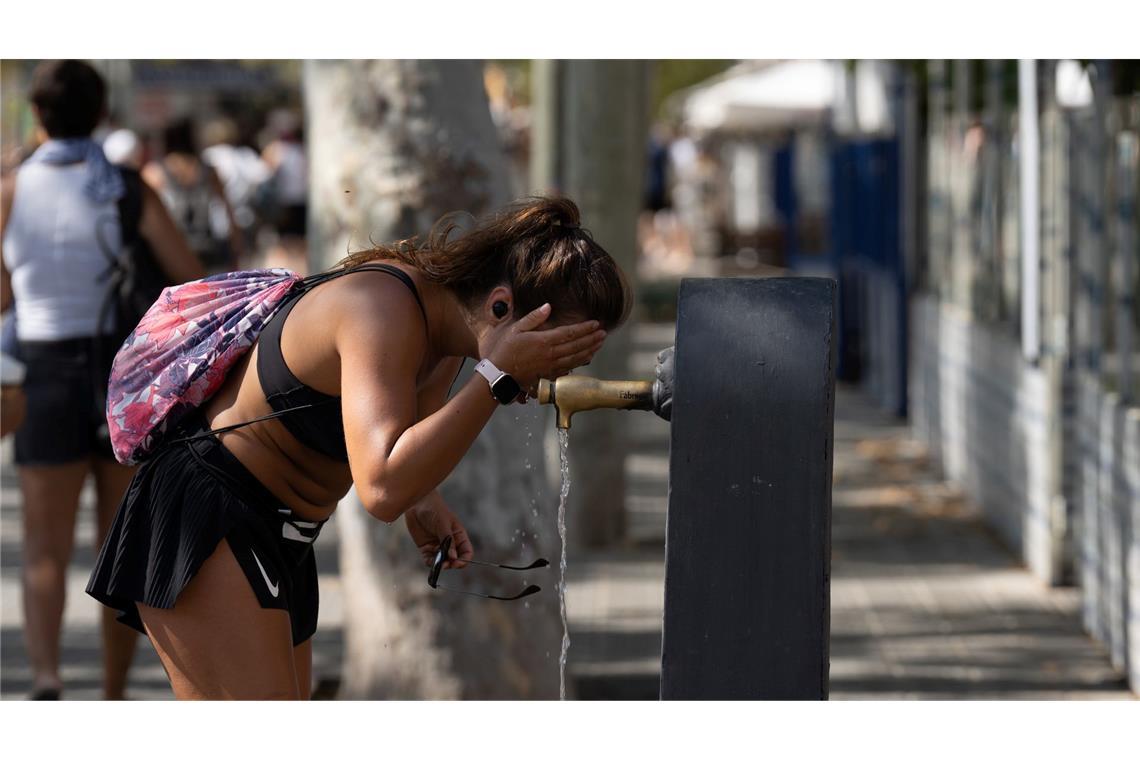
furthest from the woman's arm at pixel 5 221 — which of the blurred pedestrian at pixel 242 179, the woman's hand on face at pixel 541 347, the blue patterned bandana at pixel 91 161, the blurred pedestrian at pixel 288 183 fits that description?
the blurred pedestrian at pixel 242 179

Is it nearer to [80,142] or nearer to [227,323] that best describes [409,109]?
[80,142]

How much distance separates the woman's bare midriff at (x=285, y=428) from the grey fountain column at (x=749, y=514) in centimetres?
72

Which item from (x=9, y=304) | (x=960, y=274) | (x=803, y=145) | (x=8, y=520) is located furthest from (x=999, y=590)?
(x=803, y=145)

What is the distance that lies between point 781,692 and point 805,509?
271mm

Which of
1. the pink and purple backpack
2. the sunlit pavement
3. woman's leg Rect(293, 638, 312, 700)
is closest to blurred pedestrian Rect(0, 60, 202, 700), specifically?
the sunlit pavement

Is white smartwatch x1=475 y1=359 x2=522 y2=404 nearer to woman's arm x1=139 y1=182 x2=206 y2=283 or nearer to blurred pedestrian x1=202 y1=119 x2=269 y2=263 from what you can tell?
woman's arm x1=139 y1=182 x2=206 y2=283

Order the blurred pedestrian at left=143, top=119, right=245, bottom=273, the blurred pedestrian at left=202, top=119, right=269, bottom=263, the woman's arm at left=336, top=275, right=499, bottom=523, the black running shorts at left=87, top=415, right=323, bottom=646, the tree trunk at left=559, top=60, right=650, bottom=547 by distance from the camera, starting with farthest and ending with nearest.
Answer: the blurred pedestrian at left=202, top=119, right=269, bottom=263 < the blurred pedestrian at left=143, top=119, right=245, bottom=273 < the tree trunk at left=559, top=60, right=650, bottom=547 < the black running shorts at left=87, top=415, right=323, bottom=646 < the woman's arm at left=336, top=275, right=499, bottom=523

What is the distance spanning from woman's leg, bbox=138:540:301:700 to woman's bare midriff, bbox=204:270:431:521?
16cm

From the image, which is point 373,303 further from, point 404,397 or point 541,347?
point 541,347

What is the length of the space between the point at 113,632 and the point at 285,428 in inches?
101

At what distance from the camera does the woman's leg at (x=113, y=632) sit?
5453 millimetres

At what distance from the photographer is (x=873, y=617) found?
282 inches

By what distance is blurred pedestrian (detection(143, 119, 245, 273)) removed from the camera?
46.5 ft

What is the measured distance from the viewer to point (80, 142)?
5477 millimetres
